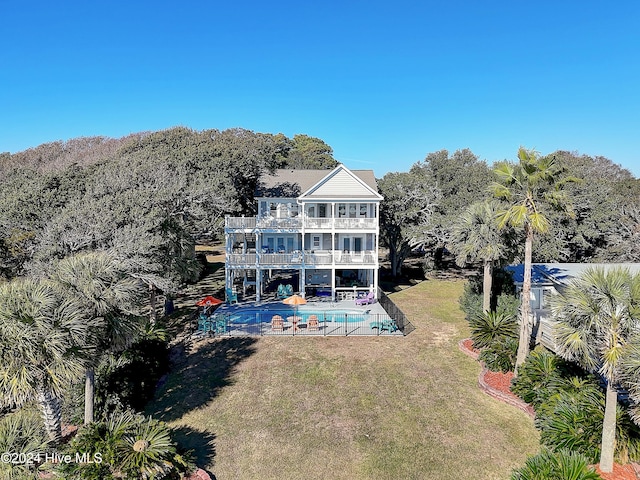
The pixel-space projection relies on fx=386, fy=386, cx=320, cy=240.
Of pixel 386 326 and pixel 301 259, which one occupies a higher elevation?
pixel 301 259

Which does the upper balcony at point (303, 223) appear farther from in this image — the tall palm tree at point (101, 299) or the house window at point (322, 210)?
the tall palm tree at point (101, 299)

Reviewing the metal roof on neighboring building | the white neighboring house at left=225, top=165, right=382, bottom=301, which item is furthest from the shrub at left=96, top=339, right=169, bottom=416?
the metal roof on neighboring building

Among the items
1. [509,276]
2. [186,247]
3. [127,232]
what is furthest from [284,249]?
[509,276]

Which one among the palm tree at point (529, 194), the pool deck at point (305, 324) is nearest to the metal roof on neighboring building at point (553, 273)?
the palm tree at point (529, 194)

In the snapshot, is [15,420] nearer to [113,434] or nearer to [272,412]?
[113,434]

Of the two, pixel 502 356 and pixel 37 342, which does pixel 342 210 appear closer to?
pixel 502 356

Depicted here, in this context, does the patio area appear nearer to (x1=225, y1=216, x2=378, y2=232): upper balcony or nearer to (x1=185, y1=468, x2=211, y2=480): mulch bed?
(x1=225, y1=216, x2=378, y2=232): upper balcony

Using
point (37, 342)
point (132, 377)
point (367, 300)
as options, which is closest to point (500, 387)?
point (367, 300)
